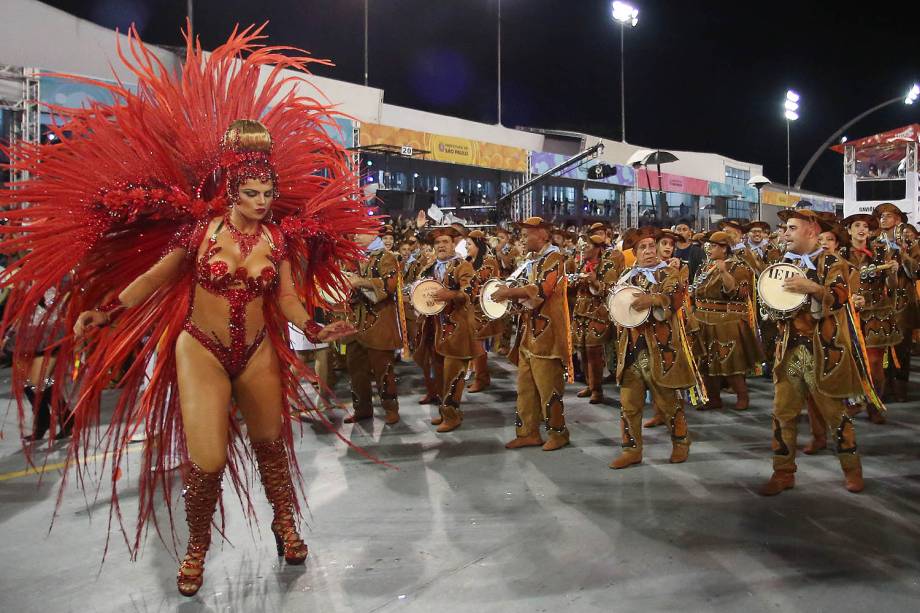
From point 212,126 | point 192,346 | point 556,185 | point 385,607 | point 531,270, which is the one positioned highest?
point 556,185

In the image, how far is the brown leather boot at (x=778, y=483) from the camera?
4.84 meters

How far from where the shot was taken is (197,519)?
3.55 m

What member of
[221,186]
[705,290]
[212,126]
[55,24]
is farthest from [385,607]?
[55,24]

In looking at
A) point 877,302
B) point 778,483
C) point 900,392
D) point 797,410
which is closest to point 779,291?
point 797,410

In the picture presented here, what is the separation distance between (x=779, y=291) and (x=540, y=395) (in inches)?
80.8

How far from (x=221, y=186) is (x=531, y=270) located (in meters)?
3.01

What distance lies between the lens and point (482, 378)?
9008mm

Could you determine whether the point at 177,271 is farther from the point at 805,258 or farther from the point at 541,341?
the point at 805,258

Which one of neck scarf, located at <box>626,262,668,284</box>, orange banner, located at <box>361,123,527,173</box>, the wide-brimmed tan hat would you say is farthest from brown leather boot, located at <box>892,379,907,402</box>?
orange banner, located at <box>361,123,527,173</box>

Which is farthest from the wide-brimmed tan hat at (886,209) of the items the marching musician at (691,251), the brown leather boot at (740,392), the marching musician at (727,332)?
the brown leather boot at (740,392)

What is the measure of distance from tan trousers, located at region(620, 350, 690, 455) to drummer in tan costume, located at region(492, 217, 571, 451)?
0.62 meters

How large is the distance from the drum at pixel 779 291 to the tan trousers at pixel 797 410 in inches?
12.6

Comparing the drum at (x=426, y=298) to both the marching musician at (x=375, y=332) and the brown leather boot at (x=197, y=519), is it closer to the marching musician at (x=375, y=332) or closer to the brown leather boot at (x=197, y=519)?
the marching musician at (x=375, y=332)

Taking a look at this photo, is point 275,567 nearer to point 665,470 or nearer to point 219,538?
point 219,538
